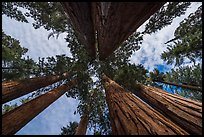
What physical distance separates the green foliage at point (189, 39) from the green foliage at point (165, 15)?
0.65 m

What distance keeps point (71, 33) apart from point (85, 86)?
3190mm

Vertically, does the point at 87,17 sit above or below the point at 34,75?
above

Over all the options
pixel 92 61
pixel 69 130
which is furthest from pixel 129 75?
pixel 69 130

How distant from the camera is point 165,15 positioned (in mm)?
8500

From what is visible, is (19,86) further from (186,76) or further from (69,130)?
(186,76)

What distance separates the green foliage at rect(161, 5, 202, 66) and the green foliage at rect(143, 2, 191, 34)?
2.12 ft

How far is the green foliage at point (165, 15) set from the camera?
8.19 metres

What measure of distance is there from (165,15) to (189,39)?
6.19ft

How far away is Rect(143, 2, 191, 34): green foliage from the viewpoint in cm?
819

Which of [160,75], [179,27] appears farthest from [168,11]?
[160,75]

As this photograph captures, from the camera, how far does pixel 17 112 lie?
486 centimetres

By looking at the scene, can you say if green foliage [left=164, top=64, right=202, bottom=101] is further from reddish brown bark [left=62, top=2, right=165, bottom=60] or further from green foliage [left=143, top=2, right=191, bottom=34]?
reddish brown bark [left=62, top=2, right=165, bottom=60]

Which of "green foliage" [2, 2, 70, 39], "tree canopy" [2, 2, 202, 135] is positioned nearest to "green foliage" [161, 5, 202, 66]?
"tree canopy" [2, 2, 202, 135]

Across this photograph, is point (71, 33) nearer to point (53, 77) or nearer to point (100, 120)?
point (53, 77)
